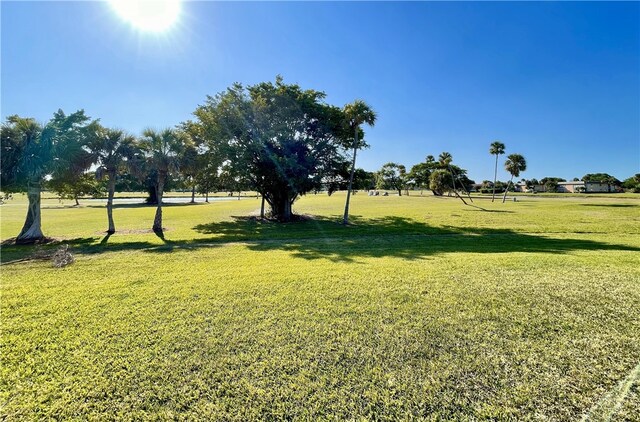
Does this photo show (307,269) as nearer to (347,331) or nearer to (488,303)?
(347,331)

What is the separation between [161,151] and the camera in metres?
16.7

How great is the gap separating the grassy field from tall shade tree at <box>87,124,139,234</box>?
936cm

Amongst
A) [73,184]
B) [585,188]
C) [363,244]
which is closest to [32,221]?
[73,184]

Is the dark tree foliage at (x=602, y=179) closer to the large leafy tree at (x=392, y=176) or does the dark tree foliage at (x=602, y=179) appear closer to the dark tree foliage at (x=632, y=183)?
the dark tree foliage at (x=632, y=183)

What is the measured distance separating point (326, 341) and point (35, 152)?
55.1 ft

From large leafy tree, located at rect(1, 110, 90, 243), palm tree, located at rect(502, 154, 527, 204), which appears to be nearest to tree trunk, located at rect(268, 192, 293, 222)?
large leafy tree, located at rect(1, 110, 90, 243)

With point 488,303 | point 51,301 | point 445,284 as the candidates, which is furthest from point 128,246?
point 488,303

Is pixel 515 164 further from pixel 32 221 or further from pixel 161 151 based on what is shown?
pixel 32 221

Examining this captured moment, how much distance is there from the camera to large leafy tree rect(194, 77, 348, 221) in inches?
763

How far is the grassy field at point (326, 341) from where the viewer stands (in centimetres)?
279

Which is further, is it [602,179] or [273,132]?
[602,179]

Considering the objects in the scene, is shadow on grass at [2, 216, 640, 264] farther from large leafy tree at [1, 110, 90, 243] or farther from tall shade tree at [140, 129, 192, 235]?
tall shade tree at [140, 129, 192, 235]

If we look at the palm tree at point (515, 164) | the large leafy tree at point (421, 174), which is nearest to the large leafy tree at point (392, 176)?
the large leafy tree at point (421, 174)

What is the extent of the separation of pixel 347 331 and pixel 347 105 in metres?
18.4
